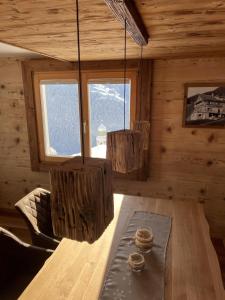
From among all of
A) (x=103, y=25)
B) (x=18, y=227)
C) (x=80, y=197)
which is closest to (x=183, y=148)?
(x=103, y=25)

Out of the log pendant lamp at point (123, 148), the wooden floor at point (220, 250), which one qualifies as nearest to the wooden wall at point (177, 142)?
the wooden floor at point (220, 250)

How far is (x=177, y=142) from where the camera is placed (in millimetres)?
2758

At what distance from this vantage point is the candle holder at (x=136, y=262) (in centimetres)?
132

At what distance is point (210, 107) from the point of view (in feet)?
8.36

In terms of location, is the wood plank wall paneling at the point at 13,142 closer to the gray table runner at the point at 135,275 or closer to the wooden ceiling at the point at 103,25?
the wooden ceiling at the point at 103,25

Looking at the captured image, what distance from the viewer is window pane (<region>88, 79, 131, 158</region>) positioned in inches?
114

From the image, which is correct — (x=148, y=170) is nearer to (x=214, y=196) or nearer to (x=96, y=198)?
(x=214, y=196)

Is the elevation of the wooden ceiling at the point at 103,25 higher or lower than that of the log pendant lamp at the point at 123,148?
higher

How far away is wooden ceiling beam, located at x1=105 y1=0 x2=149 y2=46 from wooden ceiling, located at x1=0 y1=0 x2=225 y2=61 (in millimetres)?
33

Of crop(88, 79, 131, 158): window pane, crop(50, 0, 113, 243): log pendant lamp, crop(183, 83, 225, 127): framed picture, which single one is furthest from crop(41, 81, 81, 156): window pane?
crop(50, 0, 113, 243): log pendant lamp

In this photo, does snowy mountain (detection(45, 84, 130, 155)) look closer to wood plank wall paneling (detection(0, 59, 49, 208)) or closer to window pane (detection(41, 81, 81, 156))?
window pane (detection(41, 81, 81, 156))

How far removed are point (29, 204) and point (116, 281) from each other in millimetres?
1177

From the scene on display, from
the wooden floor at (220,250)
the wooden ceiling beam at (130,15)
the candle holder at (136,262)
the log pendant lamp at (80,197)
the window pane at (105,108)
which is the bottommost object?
the wooden floor at (220,250)

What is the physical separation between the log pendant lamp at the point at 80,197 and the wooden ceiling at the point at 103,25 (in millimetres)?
546
